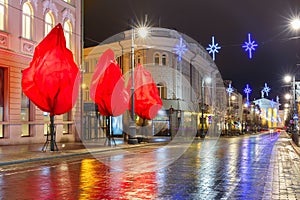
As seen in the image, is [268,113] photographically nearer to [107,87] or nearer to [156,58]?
[156,58]

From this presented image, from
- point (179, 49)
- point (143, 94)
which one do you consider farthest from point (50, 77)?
point (179, 49)

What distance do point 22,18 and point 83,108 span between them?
391 inches

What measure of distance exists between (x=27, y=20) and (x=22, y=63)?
129 inches

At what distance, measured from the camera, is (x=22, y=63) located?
88.3ft

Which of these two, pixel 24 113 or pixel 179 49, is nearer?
pixel 24 113

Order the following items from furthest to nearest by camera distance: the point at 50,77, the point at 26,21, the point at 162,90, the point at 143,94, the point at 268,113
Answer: the point at 268,113, the point at 162,90, the point at 143,94, the point at 26,21, the point at 50,77

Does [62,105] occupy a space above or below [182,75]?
below

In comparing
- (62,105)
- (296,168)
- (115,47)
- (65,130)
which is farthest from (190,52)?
(296,168)

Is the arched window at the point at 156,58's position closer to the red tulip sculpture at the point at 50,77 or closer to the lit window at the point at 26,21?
the lit window at the point at 26,21

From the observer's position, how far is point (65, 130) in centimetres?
3177

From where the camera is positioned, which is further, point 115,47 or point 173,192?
point 115,47

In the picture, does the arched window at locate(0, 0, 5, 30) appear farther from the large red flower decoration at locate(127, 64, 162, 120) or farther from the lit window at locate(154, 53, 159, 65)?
the lit window at locate(154, 53, 159, 65)

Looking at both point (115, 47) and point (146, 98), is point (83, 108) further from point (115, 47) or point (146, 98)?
point (115, 47)

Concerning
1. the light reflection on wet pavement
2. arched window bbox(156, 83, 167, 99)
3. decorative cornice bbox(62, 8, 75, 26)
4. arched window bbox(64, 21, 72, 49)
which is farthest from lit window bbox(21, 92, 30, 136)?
arched window bbox(156, 83, 167, 99)
